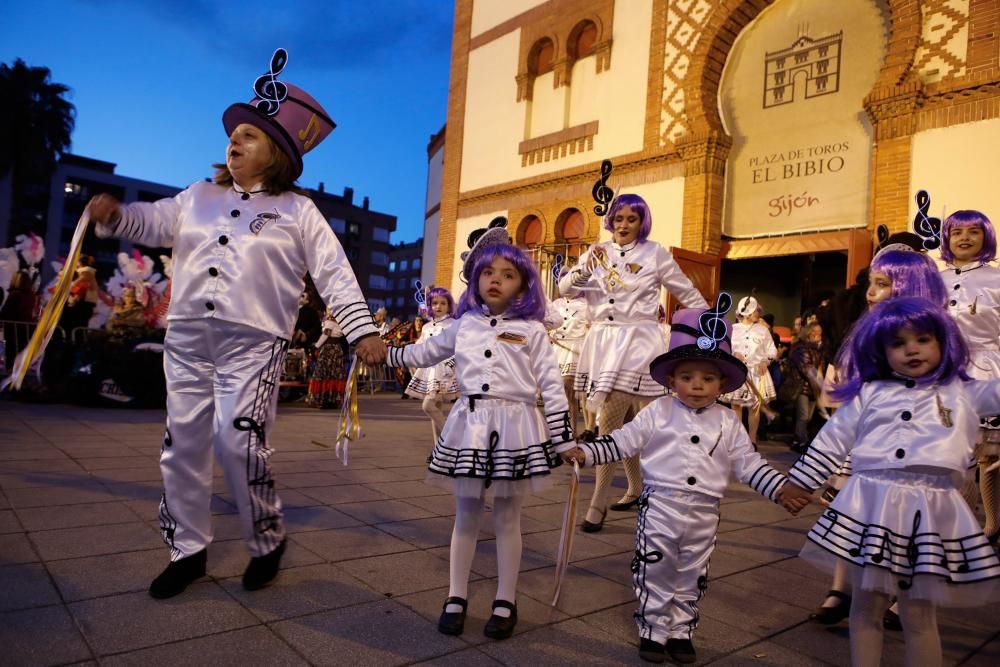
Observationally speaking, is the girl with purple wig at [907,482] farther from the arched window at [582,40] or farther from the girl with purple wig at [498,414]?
the arched window at [582,40]

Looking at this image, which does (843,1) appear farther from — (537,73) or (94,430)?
(94,430)

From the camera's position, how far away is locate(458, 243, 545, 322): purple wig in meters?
3.12

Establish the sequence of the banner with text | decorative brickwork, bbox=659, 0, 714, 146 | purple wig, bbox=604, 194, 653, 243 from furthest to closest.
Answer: decorative brickwork, bbox=659, 0, 714, 146 < the banner with text < purple wig, bbox=604, 194, 653, 243

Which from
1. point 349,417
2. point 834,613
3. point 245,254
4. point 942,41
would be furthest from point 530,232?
point 834,613

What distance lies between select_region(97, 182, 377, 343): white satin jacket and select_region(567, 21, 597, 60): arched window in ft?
45.7

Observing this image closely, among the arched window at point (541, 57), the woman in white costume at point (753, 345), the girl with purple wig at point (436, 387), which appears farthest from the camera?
the arched window at point (541, 57)

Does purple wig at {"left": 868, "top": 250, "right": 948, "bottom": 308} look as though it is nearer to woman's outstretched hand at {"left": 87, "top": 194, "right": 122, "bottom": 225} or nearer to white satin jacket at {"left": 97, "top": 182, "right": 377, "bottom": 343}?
white satin jacket at {"left": 97, "top": 182, "right": 377, "bottom": 343}

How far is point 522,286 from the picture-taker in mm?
3156

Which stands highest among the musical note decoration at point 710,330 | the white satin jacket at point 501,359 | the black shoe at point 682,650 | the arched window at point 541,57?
the arched window at point 541,57

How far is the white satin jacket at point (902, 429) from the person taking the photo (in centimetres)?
238

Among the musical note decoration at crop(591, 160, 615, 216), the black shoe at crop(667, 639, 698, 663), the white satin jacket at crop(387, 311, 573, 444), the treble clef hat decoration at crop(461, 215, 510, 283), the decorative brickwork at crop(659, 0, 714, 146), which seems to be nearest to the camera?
the black shoe at crop(667, 639, 698, 663)

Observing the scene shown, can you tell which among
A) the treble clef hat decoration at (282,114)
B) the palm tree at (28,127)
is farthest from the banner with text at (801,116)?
the palm tree at (28,127)

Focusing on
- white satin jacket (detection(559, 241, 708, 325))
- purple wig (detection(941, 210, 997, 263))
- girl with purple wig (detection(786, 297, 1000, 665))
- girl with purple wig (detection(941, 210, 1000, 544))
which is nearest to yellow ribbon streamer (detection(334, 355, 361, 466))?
girl with purple wig (detection(786, 297, 1000, 665))

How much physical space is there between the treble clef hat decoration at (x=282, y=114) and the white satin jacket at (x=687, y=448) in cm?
204
